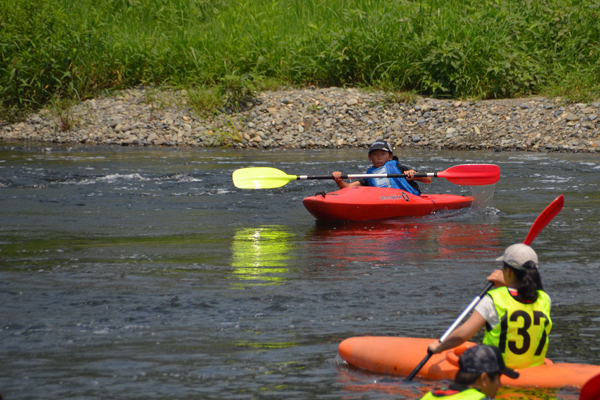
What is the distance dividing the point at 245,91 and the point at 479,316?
12482 mm

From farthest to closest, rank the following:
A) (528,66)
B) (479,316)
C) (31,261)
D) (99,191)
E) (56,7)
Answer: (56,7) → (528,66) → (99,191) → (31,261) → (479,316)

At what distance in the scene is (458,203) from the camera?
7785 mm

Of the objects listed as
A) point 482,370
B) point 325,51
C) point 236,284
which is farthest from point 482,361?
point 325,51

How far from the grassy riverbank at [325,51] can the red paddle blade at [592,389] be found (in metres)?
12.3

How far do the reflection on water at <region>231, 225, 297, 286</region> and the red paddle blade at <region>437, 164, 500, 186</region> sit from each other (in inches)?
80.7

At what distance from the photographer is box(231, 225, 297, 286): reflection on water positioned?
4.98 meters

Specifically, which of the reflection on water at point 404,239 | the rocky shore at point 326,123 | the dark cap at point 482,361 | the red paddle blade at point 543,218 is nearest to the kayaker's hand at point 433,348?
the dark cap at point 482,361

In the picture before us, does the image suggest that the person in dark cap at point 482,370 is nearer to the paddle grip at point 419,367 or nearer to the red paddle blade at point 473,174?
the paddle grip at point 419,367

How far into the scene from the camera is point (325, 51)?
1544cm

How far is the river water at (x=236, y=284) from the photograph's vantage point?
11.0ft

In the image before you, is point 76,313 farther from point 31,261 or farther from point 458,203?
point 458,203

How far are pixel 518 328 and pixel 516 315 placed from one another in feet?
0.20

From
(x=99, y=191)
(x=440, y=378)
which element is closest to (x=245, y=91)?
(x=99, y=191)

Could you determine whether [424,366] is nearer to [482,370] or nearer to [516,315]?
[516,315]
